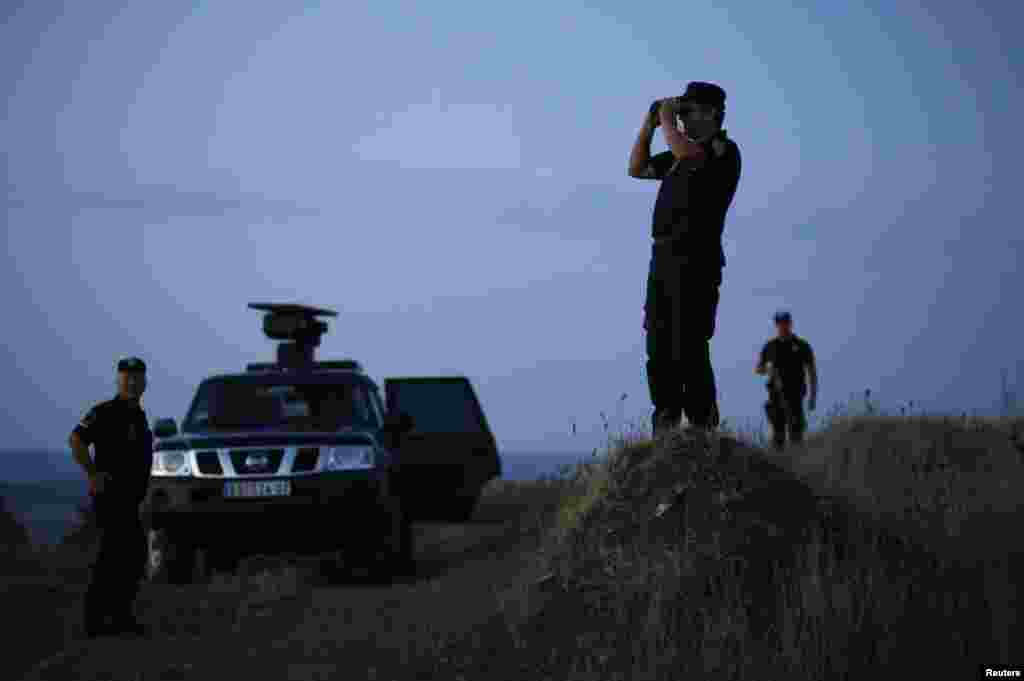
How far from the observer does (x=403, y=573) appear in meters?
10.6

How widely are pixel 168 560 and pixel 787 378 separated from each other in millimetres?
7183

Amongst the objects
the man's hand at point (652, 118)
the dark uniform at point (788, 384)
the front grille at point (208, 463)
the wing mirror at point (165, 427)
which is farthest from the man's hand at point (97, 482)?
the dark uniform at point (788, 384)

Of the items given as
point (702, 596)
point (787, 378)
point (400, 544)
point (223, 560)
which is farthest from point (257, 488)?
point (787, 378)

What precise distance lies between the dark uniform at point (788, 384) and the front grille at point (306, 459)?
19.3 ft

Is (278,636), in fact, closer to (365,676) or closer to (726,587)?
(365,676)

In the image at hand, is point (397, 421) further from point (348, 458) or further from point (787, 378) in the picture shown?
point (787, 378)

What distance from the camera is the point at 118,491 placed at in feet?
25.5

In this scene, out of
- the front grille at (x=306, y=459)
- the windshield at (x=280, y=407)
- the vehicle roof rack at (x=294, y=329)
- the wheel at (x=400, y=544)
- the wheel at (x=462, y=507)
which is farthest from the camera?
the vehicle roof rack at (x=294, y=329)

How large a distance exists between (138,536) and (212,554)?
8.75ft

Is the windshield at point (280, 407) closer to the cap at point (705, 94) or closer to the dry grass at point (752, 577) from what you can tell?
the dry grass at point (752, 577)

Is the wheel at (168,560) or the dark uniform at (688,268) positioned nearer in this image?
the dark uniform at (688,268)

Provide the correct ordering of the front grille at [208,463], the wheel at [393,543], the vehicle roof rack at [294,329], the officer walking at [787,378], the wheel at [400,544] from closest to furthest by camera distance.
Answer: the front grille at [208,463]
the wheel at [393,543]
the wheel at [400,544]
the officer walking at [787,378]
the vehicle roof rack at [294,329]

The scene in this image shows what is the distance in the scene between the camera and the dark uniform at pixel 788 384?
1356 cm

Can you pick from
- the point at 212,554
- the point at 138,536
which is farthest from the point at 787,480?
the point at 212,554
